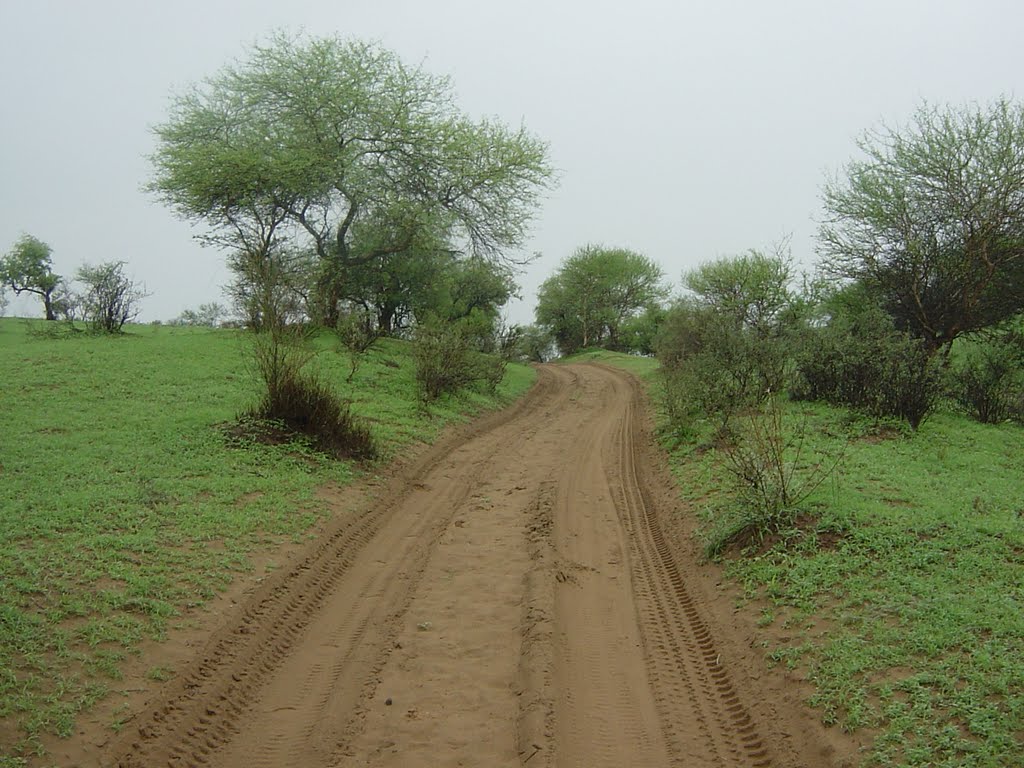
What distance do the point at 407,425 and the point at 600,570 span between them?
724cm

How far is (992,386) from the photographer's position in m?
15.9

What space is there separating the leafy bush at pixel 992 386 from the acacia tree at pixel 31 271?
36646mm

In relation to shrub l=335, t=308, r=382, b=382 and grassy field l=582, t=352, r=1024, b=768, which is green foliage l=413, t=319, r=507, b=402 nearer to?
shrub l=335, t=308, r=382, b=382

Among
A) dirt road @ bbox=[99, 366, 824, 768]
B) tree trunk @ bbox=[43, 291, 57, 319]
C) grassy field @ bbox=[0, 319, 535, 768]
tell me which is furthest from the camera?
tree trunk @ bbox=[43, 291, 57, 319]

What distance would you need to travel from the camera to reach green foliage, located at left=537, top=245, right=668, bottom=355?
51.2 m

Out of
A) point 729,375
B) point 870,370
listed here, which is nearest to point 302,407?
point 729,375

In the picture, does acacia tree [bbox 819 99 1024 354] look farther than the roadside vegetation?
Yes

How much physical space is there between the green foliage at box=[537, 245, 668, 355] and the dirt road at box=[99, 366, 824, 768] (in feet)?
142

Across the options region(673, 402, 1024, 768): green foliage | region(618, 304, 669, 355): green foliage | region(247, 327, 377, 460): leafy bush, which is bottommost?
region(673, 402, 1024, 768): green foliage

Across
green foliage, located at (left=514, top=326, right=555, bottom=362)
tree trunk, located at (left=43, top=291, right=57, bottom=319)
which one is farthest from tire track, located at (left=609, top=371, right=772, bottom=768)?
A: green foliage, located at (left=514, top=326, right=555, bottom=362)

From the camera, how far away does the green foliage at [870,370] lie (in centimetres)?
1362

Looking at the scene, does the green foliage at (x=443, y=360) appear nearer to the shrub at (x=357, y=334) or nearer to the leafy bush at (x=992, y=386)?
the shrub at (x=357, y=334)

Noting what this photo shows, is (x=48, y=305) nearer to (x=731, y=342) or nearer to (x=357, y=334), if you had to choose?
(x=357, y=334)

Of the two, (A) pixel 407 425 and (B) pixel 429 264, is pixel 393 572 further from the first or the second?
(B) pixel 429 264
